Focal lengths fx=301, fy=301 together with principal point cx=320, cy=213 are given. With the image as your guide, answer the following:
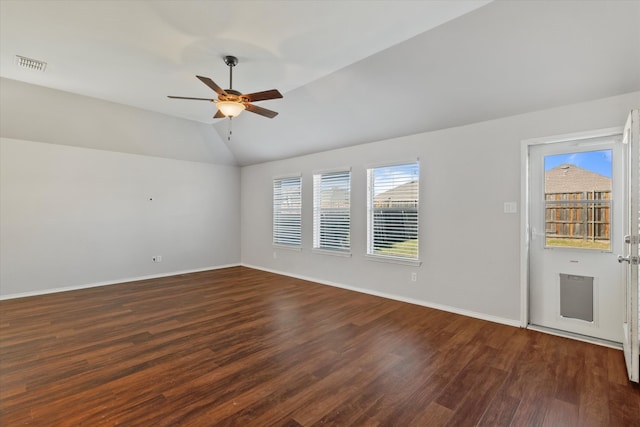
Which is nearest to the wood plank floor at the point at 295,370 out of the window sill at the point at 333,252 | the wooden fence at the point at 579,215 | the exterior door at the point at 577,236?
the exterior door at the point at 577,236

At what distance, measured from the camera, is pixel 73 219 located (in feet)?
17.4

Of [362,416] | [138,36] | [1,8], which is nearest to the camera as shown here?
[362,416]

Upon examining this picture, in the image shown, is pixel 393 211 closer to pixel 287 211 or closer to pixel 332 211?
pixel 332 211

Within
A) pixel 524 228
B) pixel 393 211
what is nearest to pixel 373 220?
pixel 393 211

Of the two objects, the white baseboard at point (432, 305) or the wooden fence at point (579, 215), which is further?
the white baseboard at point (432, 305)

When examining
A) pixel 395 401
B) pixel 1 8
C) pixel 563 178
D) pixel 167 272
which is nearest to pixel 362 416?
pixel 395 401

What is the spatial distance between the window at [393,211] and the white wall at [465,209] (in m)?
0.13

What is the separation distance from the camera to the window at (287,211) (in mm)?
6430

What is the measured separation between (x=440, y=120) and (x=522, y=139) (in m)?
1.00

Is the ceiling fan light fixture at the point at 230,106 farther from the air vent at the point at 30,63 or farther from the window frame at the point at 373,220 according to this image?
the window frame at the point at 373,220

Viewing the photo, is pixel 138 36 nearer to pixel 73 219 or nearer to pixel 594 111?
pixel 73 219

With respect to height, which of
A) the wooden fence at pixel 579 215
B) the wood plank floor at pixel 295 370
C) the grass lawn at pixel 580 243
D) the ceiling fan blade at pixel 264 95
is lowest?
the wood plank floor at pixel 295 370

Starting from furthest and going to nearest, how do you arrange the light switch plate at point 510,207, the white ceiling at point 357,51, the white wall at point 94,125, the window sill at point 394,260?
the window sill at point 394,260 < the white wall at point 94,125 < the light switch plate at point 510,207 < the white ceiling at point 357,51

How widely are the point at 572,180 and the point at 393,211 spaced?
7.35ft
